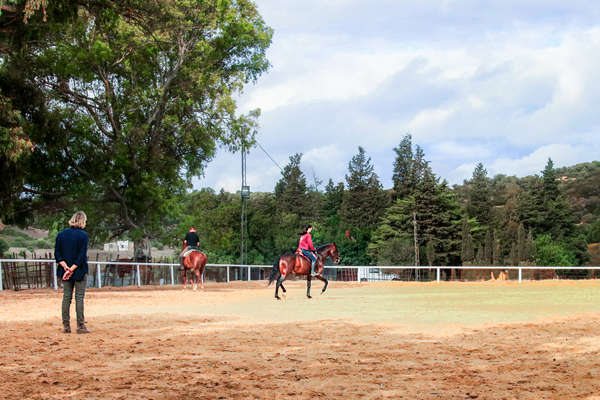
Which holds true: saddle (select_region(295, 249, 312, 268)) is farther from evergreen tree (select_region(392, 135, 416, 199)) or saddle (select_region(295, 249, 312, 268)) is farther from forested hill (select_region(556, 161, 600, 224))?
→ forested hill (select_region(556, 161, 600, 224))

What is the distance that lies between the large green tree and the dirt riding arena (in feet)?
63.8

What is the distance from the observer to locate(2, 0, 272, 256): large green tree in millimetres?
33188

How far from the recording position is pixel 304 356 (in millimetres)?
9195

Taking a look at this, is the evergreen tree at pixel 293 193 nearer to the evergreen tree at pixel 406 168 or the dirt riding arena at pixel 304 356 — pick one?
the evergreen tree at pixel 406 168

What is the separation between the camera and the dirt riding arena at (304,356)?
696 cm

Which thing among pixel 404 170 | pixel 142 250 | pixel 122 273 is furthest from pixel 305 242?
pixel 404 170

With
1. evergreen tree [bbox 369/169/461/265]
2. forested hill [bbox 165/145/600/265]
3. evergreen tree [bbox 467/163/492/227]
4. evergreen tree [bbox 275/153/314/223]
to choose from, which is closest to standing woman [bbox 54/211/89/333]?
forested hill [bbox 165/145/600/265]

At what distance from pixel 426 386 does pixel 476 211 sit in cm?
9480

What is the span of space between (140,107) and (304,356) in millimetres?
28958

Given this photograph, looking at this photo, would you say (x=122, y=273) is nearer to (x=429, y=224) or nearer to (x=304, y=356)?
(x=304, y=356)

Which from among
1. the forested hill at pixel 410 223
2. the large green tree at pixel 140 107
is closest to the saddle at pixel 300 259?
the large green tree at pixel 140 107

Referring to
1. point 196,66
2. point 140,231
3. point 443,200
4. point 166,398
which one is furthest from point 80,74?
point 443,200

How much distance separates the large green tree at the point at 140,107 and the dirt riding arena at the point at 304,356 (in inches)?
766

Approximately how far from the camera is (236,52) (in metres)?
40.1
